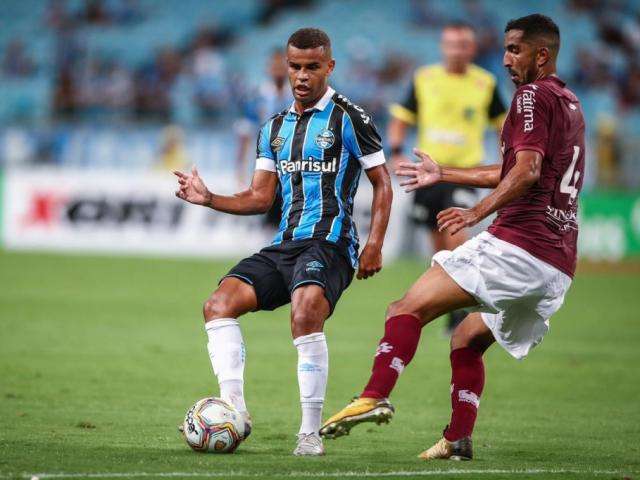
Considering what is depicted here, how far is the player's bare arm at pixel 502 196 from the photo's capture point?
5617mm

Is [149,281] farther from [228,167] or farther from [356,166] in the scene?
[356,166]

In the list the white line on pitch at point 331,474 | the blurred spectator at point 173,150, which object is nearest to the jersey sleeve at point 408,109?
the white line on pitch at point 331,474

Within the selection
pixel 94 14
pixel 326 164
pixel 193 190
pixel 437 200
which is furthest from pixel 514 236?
pixel 94 14

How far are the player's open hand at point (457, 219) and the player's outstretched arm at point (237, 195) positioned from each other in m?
1.37

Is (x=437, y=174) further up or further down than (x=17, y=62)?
further down

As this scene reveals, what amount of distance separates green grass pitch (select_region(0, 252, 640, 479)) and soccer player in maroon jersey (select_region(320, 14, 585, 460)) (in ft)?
1.94

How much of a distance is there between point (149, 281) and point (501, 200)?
12.2 metres

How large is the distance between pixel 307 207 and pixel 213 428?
132 cm

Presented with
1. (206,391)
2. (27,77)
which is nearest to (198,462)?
(206,391)

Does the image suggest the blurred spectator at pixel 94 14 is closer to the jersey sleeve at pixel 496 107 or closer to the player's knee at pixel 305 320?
the jersey sleeve at pixel 496 107

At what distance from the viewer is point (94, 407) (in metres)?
7.68

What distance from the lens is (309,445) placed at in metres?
5.98

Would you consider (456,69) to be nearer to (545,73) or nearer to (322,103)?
(322,103)

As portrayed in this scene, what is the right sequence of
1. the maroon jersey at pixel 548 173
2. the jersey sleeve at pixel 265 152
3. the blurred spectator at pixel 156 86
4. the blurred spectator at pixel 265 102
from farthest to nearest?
the blurred spectator at pixel 156 86
the blurred spectator at pixel 265 102
the jersey sleeve at pixel 265 152
the maroon jersey at pixel 548 173
